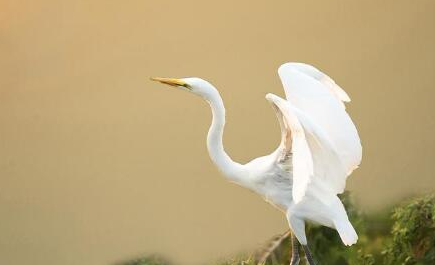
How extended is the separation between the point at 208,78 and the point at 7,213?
99cm

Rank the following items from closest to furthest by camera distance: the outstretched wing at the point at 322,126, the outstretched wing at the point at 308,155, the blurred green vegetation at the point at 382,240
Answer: the outstretched wing at the point at 308,155, the outstretched wing at the point at 322,126, the blurred green vegetation at the point at 382,240

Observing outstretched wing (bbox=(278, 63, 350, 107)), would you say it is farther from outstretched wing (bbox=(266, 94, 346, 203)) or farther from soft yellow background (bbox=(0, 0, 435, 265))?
soft yellow background (bbox=(0, 0, 435, 265))

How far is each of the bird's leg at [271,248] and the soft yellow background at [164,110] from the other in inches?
9.6

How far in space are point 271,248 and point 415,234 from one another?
598 mm

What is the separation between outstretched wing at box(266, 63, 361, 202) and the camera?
2077 millimetres

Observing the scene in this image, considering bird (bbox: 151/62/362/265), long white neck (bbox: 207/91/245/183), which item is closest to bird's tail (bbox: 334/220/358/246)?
bird (bbox: 151/62/362/265)

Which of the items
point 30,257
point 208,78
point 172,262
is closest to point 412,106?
point 208,78

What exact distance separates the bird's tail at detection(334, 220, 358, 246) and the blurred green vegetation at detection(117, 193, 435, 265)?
2.64 feet

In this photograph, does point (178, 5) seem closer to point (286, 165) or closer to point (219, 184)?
point (219, 184)

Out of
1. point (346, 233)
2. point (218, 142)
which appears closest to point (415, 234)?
point (346, 233)

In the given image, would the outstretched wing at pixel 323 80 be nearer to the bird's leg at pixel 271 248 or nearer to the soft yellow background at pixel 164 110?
the bird's leg at pixel 271 248

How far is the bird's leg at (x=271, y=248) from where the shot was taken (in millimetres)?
2918

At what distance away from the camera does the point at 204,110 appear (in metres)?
3.27

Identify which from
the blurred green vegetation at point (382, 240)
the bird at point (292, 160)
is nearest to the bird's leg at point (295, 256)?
the bird at point (292, 160)
